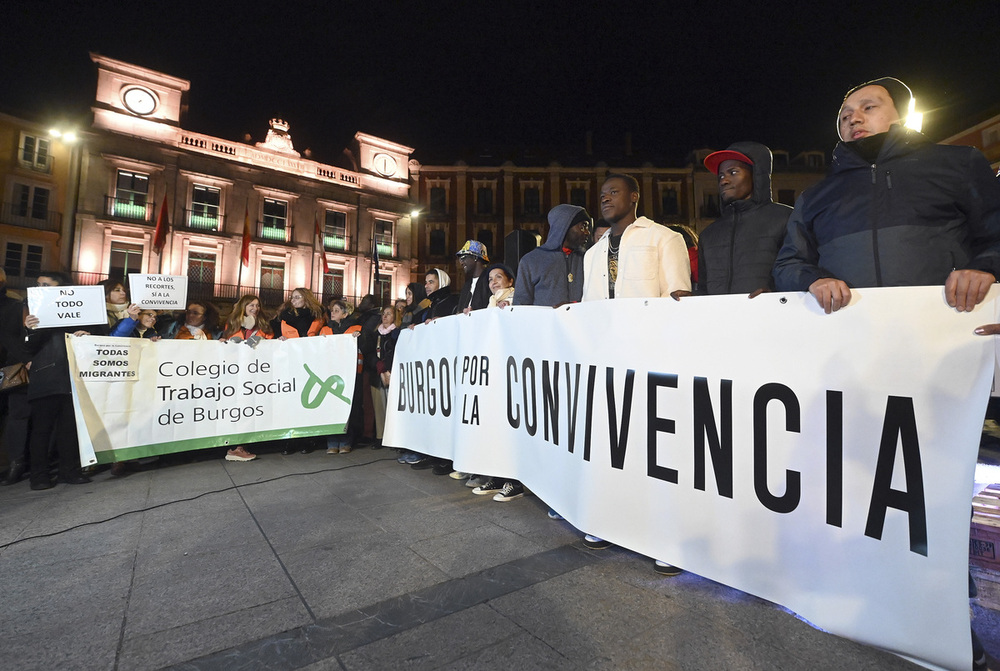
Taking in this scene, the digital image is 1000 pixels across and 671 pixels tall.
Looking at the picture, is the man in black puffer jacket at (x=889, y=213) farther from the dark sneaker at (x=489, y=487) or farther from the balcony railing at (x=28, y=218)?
the balcony railing at (x=28, y=218)

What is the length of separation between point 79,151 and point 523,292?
2965 centimetres

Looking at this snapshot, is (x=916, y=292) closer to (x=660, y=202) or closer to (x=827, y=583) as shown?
(x=827, y=583)

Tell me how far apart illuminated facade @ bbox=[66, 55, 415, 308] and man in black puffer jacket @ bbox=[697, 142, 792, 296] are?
2467cm

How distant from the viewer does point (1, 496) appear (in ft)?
12.3

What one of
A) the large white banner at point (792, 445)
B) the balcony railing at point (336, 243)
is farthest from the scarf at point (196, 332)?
the balcony railing at point (336, 243)

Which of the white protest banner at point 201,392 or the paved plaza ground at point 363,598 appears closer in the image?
the paved plaza ground at point 363,598

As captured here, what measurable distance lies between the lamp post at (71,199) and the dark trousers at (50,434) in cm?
2543

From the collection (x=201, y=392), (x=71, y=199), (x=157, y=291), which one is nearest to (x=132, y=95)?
(x=71, y=199)

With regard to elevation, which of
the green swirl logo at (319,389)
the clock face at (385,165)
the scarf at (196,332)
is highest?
the clock face at (385,165)

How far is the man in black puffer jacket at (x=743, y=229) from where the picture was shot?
2.69 meters

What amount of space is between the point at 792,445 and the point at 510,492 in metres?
2.12

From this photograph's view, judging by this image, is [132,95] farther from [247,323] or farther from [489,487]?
[489,487]

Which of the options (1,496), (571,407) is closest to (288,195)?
(1,496)

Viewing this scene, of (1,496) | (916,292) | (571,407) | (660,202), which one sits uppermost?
(660,202)
